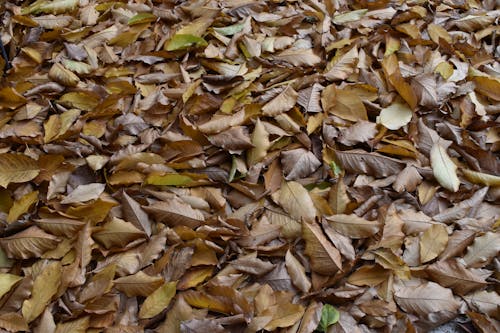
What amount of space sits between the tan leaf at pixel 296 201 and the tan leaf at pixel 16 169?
30.3 inches

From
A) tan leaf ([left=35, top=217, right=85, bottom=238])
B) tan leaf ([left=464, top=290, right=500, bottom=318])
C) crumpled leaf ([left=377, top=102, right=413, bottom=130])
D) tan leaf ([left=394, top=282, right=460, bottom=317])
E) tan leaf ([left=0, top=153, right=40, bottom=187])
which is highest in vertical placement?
tan leaf ([left=0, top=153, right=40, bottom=187])

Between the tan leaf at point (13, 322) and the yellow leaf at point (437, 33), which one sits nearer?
the tan leaf at point (13, 322)

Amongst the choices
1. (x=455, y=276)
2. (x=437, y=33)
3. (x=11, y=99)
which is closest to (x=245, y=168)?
(x=455, y=276)

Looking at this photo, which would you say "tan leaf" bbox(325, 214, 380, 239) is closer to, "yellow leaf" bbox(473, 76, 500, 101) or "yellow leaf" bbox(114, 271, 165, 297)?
"yellow leaf" bbox(114, 271, 165, 297)

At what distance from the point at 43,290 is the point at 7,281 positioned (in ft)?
0.35

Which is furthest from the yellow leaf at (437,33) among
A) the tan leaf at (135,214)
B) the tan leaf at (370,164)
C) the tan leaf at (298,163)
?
the tan leaf at (135,214)

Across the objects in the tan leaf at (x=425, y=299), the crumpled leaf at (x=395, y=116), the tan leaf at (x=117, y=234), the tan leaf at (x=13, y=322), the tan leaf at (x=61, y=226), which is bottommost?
the tan leaf at (x=425, y=299)

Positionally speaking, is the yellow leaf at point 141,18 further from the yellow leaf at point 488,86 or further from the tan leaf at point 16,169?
the yellow leaf at point 488,86

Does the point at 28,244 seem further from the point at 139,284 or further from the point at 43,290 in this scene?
the point at 139,284

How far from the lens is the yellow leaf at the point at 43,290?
1381mm

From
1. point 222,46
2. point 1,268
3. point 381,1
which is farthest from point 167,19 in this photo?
point 1,268

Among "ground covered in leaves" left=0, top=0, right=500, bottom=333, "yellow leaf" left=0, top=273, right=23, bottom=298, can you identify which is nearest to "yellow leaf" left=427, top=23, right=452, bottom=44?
"ground covered in leaves" left=0, top=0, right=500, bottom=333

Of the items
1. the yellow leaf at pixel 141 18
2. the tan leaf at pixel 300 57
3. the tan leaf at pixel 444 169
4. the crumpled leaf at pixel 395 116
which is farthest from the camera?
the yellow leaf at pixel 141 18

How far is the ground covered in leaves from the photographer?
1442 mm
